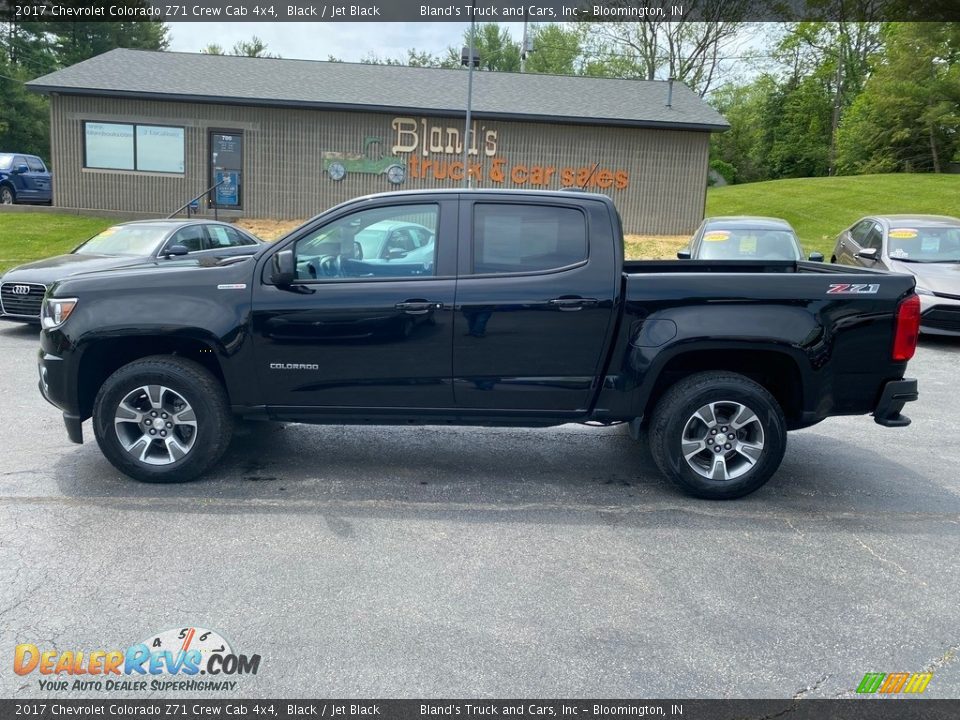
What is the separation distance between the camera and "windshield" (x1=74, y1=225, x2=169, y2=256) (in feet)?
36.4

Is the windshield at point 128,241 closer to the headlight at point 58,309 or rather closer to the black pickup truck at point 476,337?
the headlight at point 58,309

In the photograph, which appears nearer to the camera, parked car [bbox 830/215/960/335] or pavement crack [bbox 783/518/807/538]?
pavement crack [bbox 783/518/807/538]

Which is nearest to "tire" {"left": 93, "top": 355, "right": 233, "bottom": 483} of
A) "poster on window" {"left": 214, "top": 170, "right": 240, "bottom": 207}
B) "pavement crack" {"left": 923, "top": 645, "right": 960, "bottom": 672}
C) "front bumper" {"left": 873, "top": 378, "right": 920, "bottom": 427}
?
"pavement crack" {"left": 923, "top": 645, "right": 960, "bottom": 672}

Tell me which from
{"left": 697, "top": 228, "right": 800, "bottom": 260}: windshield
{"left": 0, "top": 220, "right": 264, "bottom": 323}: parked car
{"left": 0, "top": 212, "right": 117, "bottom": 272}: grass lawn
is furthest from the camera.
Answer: {"left": 0, "top": 212, "right": 117, "bottom": 272}: grass lawn

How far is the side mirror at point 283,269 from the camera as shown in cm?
504

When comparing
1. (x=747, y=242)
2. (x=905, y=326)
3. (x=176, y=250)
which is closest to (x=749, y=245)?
(x=747, y=242)

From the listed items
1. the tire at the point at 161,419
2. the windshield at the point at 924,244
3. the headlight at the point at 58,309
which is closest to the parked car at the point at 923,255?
the windshield at the point at 924,244

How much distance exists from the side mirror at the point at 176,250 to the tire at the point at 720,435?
26.4 feet

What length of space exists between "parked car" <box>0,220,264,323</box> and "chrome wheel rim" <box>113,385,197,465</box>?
445cm

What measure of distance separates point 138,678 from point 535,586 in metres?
1.80

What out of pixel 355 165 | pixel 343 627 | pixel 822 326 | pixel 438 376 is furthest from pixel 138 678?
pixel 355 165

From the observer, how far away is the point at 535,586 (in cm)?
398

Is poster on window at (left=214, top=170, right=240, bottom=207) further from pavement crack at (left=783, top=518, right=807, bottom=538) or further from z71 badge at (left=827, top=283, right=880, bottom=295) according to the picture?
pavement crack at (left=783, top=518, right=807, bottom=538)

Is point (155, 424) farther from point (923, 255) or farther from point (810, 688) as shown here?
point (923, 255)
